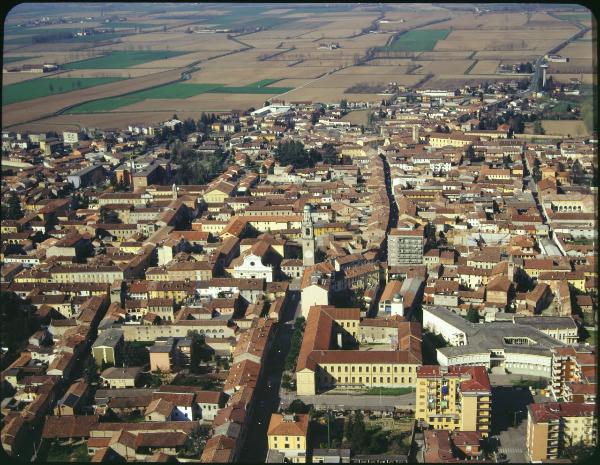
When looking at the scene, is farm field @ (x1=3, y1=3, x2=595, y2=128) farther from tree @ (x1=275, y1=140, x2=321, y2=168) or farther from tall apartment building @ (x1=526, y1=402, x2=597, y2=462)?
tall apartment building @ (x1=526, y1=402, x2=597, y2=462)

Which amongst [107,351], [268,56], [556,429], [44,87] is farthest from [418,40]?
[556,429]

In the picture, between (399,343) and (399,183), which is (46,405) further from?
(399,183)

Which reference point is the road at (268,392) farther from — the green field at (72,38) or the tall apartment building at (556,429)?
the green field at (72,38)

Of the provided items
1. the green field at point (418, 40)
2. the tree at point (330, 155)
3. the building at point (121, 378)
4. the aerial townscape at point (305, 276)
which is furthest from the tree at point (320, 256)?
the green field at point (418, 40)

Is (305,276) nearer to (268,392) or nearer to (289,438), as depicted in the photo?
(268,392)

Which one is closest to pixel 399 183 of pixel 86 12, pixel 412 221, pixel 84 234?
pixel 412 221

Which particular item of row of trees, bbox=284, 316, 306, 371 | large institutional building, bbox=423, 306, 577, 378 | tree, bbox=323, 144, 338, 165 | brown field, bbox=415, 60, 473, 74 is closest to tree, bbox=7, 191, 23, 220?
tree, bbox=323, 144, 338, 165
